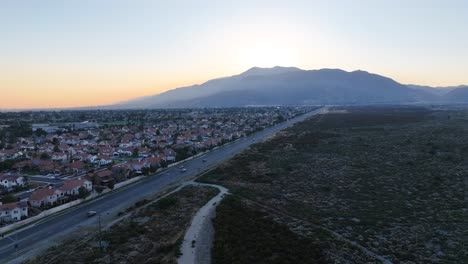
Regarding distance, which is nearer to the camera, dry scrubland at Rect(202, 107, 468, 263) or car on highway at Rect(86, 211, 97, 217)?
dry scrubland at Rect(202, 107, 468, 263)

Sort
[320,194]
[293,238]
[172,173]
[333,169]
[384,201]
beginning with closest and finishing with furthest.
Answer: [293,238], [384,201], [320,194], [333,169], [172,173]

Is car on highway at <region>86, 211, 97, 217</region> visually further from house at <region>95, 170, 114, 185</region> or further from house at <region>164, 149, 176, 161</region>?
house at <region>164, 149, 176, 161</region>

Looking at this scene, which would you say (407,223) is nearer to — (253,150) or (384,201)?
(384,201)

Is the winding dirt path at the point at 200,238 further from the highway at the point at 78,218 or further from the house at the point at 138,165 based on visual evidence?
the house at the point at 138,165

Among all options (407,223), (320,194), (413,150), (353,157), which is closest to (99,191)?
(320,194)

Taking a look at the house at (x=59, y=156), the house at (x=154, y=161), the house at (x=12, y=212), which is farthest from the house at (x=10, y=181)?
the house at (x=59, y=156)

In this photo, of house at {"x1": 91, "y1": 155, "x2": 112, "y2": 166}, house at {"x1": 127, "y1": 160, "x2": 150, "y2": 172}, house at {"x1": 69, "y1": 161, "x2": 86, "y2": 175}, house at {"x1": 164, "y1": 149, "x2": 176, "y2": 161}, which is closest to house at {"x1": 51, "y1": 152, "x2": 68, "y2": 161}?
house at {"x1": 91, "y1": 155, "x2": 112, "y2": 166}

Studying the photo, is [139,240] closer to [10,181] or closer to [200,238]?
[200,238]

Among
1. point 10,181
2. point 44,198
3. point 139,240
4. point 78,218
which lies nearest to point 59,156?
point 10,181
